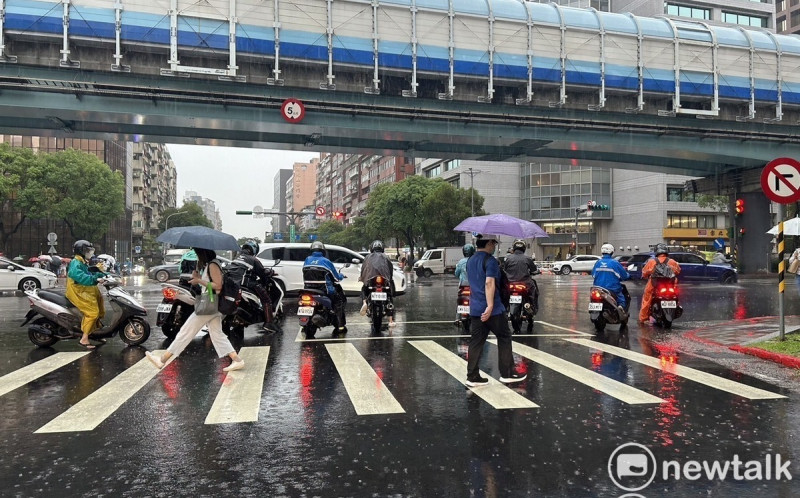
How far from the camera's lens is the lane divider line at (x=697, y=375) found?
626cm

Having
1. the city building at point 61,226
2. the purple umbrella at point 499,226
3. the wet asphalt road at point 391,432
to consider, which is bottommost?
the wet asphalt road at point 391,432

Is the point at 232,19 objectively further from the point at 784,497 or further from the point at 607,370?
the point at 784,497

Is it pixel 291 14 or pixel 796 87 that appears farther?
pixel 796 87

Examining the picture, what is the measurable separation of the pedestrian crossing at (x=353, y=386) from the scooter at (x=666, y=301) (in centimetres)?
350

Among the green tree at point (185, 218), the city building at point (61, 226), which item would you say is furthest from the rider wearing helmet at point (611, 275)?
the green tree at point (185, 218)

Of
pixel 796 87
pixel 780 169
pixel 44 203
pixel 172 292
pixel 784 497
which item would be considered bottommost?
pixel 784 497

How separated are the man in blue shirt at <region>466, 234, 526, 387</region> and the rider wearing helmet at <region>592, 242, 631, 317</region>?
5364mm

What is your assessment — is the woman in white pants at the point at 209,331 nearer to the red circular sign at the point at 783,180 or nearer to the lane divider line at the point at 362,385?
the lane divider line at the point at 362,385

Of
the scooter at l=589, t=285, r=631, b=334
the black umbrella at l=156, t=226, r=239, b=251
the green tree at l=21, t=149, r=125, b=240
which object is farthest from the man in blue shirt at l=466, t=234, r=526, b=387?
the green tree at l=21, t=149, r=125, b=240

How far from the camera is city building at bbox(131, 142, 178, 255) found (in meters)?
88.4

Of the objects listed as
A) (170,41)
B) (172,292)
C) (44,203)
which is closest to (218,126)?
(170,41)

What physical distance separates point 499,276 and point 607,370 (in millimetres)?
2197

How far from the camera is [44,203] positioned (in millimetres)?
49500

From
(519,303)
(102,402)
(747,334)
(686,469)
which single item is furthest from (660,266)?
(102,402)
